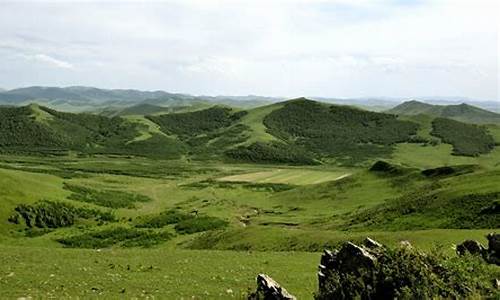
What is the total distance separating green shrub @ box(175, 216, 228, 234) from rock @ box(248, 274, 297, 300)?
52252 mm

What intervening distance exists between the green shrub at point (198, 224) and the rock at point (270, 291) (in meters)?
52.3

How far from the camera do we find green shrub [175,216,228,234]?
238 ft

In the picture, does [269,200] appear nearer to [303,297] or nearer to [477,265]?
[303,297]

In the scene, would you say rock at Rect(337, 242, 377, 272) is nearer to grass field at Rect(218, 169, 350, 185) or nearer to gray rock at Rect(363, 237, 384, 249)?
gray rock at Rect(363, 237, 384, 249)

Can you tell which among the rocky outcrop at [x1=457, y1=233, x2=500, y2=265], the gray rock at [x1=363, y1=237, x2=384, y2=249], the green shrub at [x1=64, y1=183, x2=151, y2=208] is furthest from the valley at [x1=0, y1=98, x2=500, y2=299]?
the rocky outcrop at [x1=457, y1=233, x2=500, y2=265]

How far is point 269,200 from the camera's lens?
105250 mm

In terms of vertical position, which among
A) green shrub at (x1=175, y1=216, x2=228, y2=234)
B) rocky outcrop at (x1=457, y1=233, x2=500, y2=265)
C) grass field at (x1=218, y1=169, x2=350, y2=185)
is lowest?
grass field at (x1=218, y1=169, x2=350, y2=185)

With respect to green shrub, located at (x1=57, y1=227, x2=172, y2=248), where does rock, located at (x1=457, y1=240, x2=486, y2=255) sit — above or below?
above

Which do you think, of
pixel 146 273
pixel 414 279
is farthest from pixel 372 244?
pixel 146 273

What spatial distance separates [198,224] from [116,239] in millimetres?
12808

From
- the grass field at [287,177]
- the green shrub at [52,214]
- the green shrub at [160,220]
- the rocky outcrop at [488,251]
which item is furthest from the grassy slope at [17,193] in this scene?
the grass field at [287,177]

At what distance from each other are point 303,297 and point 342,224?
1604 inches

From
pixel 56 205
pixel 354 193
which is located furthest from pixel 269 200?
pixel 56 205

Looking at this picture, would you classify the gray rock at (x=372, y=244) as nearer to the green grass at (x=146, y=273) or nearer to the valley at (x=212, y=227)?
the valley at (x=212, y=227)
